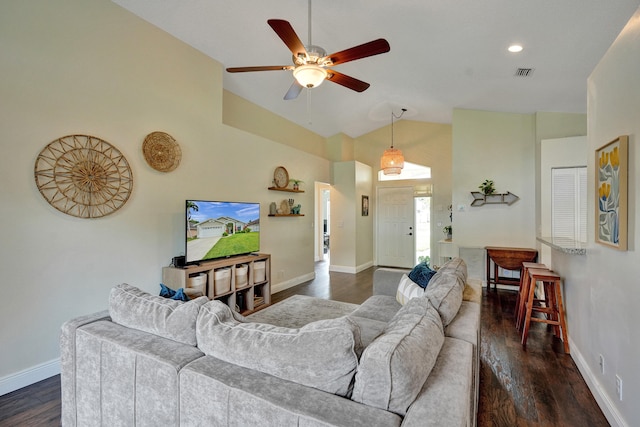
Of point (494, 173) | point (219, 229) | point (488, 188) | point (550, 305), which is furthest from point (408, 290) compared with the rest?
point (494, 173)

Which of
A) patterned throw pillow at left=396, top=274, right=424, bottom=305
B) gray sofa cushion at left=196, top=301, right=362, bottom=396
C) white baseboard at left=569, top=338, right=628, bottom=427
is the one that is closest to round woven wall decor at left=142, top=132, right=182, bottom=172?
gray sofa cushion at left=196, top=301, right=362, bottom=396

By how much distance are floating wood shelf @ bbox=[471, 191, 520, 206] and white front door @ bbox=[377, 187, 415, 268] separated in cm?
184

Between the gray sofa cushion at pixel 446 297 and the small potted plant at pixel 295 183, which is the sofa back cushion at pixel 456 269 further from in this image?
the small potted plant at pixel 295 183

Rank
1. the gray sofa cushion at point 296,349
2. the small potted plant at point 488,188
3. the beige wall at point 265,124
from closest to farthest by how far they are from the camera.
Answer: the gray sofa cushion at point 296,349, the beige wall at point 265,124, the small potted plant at point 488,188

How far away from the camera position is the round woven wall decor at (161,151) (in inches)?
122

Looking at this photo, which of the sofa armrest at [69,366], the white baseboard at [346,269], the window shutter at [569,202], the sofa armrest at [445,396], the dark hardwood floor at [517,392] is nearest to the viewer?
the sofa armrest at [445,396]

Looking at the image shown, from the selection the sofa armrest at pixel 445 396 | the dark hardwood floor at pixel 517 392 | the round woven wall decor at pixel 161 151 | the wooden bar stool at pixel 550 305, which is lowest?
the dark hardwood floor at pixel 517 392

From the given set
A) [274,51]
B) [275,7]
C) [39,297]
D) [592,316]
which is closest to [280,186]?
[274,51]

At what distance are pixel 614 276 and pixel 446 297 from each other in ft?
3.69

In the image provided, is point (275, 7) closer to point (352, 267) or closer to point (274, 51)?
point (274, 51)

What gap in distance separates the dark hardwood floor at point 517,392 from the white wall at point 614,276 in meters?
0.14

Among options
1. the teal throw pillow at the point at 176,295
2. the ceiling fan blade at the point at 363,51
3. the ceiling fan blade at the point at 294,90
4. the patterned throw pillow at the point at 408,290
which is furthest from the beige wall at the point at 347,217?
the teal throw pillow at the point at 176,295

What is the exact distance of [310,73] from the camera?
2.43m

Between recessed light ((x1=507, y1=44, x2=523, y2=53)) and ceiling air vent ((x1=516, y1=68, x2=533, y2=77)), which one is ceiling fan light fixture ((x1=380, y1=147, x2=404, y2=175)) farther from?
recessed light ((x1=507, y1=44, x2=523, y2=53))
